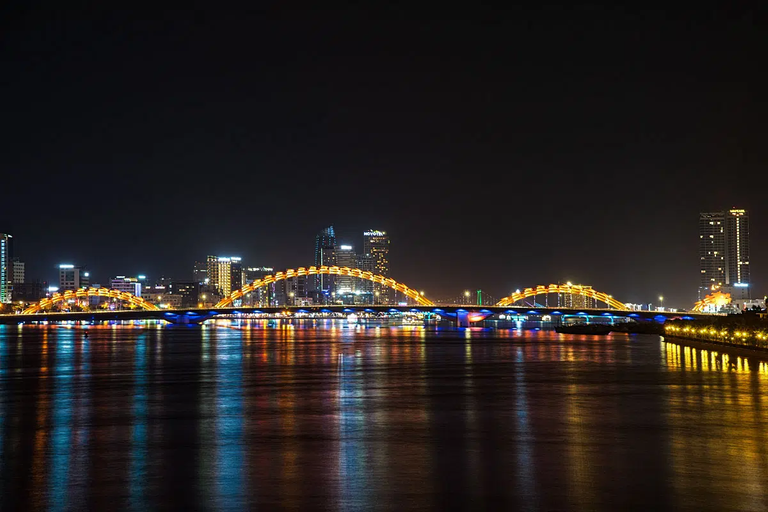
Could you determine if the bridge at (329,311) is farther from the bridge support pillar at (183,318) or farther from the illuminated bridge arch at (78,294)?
the illuminated bridge arch at (78,294)

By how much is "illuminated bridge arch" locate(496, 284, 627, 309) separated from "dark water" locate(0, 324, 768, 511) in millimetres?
120687

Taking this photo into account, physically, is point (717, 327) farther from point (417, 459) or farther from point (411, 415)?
point (417, 459)

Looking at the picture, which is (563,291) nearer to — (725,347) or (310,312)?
(310,312)

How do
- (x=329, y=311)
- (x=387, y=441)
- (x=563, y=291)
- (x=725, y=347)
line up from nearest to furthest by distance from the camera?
1. (x=387, y=441)
2. (x=725, y=347)
3. (x=329, y=311)
4. (x=563, y=291)

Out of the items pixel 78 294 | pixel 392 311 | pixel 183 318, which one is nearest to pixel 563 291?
pixel 392 311

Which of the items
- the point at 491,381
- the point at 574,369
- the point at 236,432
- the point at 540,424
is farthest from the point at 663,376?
the point at 236,432

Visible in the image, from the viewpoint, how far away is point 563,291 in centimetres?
17362

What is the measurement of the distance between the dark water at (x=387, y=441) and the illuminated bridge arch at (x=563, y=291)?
120687 millimetres

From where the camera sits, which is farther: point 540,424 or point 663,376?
point 663,376

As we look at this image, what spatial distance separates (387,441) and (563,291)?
516ft

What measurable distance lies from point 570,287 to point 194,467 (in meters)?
161

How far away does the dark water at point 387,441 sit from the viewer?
14695 millimetres

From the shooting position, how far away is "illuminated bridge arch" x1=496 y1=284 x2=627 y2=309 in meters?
162

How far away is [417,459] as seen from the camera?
18141 mm
